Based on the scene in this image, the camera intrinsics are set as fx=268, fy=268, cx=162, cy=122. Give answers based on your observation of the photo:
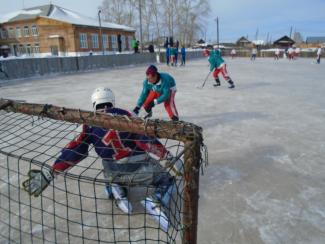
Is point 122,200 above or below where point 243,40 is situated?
below

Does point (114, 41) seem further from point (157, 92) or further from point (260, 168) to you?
point (260, 168)

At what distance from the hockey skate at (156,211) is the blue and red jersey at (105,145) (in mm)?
438

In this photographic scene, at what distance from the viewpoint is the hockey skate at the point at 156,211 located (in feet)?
7.05

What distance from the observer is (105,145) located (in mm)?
2205

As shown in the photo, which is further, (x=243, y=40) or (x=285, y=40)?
(x=243, y=40)

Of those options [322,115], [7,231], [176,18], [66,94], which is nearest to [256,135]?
[322,115]

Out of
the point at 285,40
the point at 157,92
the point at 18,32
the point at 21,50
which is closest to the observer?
the point at 157,92

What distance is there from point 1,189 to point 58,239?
1138 millimetres

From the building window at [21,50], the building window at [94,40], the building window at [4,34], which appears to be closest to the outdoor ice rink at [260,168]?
the building window at [94,40]

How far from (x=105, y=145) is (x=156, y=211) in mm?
706

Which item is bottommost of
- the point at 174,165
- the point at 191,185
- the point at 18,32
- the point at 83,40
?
the point at 174,165

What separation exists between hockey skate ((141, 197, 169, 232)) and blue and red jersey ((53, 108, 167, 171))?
1.44 ft

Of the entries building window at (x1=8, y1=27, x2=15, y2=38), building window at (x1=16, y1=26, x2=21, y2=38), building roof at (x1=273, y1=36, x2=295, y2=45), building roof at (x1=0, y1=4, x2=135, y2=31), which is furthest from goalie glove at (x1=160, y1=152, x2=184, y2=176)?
building roof at (x1=273, y1=36, x2=295, y2=45)

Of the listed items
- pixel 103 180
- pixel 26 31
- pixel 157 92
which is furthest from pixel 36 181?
pixel 26 31
